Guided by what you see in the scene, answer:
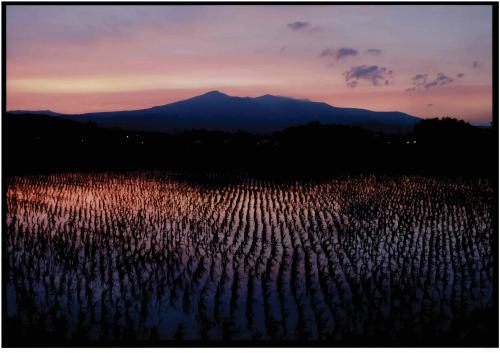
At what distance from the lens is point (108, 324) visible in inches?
243

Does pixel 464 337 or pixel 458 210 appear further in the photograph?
pixel 458 210

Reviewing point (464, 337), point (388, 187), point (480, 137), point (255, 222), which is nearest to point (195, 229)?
point (255, 222)

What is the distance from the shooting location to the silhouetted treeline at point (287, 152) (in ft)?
93.3

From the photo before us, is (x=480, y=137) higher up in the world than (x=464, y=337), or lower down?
higher up

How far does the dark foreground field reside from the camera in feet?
19.9

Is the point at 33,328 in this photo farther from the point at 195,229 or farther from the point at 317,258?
the point at 195,229

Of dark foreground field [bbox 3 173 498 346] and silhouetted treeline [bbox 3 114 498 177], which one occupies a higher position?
silhouetted treeline [bbox 3 114 498 177]

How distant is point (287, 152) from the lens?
1672 inches

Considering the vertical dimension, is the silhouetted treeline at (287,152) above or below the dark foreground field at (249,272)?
above

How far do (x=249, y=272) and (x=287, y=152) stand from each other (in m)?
34.6

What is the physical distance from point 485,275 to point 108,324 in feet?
19.7

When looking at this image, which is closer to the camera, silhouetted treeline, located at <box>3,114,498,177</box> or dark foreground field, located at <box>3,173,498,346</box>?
dark foreground field, located at <box>3,173,498,346</box>

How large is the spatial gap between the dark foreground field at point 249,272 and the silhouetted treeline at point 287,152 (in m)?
10.1

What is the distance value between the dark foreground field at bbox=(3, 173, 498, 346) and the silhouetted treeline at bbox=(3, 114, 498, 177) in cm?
1006
